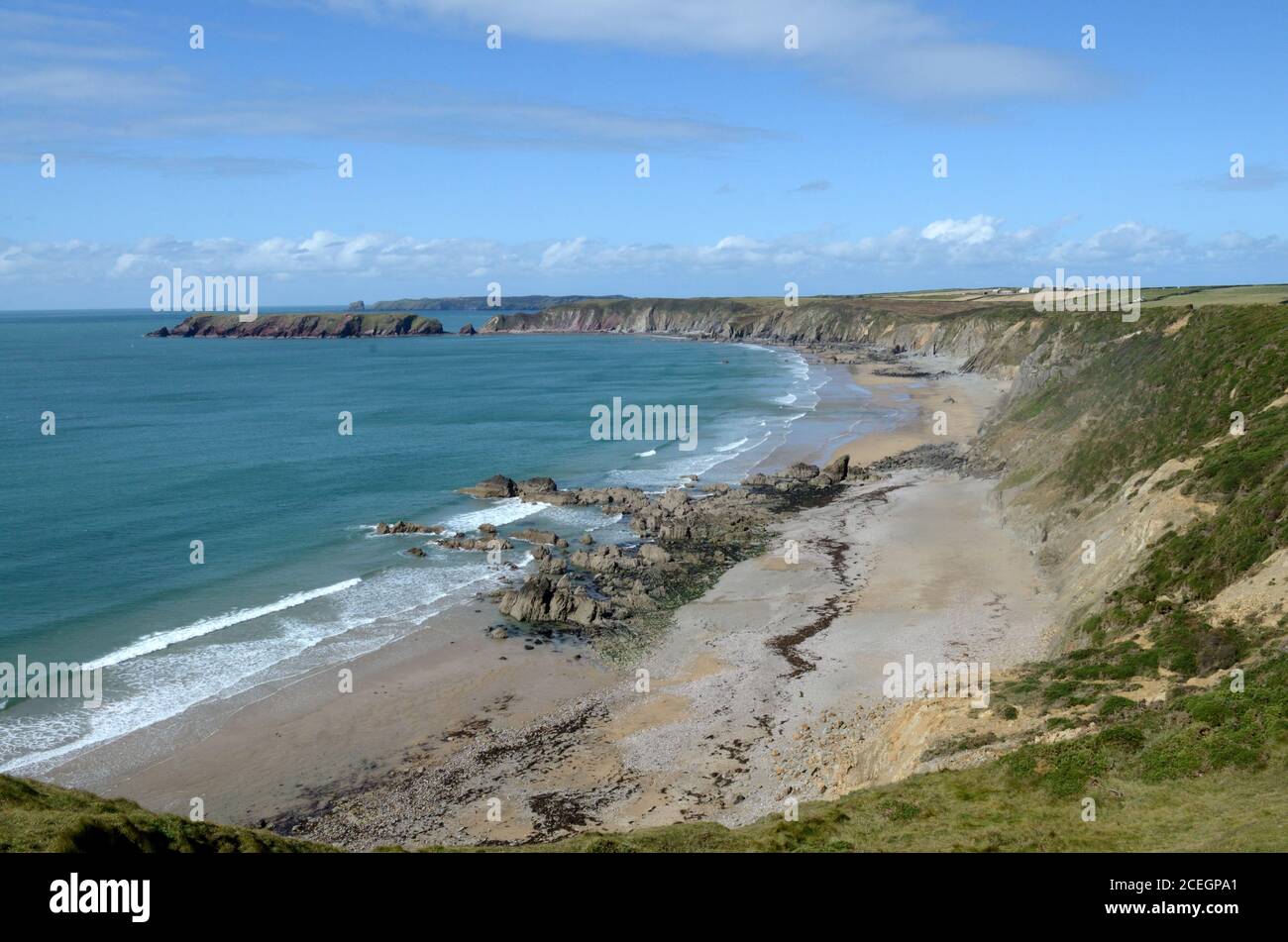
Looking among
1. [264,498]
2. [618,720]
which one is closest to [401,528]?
[264,498]

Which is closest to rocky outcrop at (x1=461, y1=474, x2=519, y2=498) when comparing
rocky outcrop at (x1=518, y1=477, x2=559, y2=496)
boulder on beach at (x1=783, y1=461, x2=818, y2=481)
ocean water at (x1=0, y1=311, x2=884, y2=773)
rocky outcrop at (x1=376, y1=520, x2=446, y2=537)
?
rocky outcrop at (x1=518, y1=477, x2=559, y2=496)

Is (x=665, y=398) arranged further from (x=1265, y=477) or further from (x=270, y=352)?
(x=270, y=352)

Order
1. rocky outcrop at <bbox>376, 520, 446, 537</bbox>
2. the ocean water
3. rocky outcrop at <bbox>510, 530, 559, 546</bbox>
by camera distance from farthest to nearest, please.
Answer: rocky outcrop at <bbox>376, 520, 446, 537</bbox>
rocky outcrop at <bbox>510, 530, 559, 546</bbox>
the ocean water

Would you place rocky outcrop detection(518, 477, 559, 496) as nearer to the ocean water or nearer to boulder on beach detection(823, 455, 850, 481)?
the ocean water

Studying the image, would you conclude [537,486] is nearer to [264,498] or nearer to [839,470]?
[264,498]

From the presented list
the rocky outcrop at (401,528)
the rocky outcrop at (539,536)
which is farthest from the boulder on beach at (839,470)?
the rocky outcrop at (401,528)

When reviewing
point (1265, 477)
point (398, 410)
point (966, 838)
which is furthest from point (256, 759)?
point (398, 410)

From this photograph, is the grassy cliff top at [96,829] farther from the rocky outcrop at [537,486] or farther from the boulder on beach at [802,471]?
the boulder on beach at [802,471]
